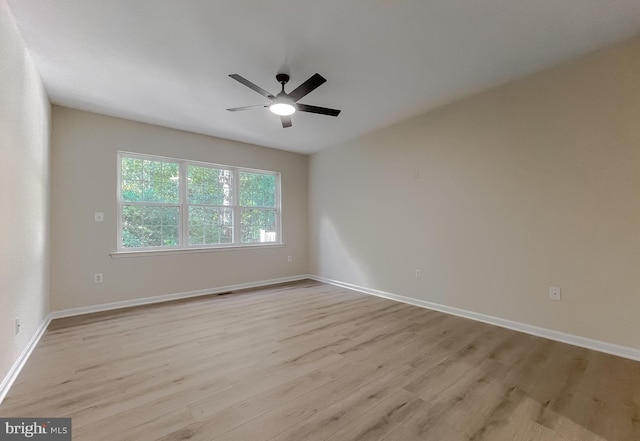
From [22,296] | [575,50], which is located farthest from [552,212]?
[22,296]

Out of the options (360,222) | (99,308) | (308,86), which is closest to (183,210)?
(99,308)

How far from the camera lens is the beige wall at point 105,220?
11.3 ft

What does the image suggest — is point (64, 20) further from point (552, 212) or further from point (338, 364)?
point (552, 212)

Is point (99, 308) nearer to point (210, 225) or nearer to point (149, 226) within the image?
point (149, 226)

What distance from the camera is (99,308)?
3.62m

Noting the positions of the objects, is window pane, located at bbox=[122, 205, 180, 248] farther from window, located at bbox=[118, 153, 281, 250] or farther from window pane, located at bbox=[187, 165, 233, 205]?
window pane, located at bbox=[187, 165, 233, 205]

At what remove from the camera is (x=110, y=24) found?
2049 millimetres

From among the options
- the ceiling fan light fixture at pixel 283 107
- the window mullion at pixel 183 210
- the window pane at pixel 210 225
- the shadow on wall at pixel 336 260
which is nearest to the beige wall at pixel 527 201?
the shadow on wall at pixel 336 260

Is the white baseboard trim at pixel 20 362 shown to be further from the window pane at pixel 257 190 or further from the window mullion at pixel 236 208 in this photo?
the window pane at pixel 257 190

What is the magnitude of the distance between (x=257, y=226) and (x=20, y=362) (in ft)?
11.2

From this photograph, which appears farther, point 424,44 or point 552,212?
point 552,212

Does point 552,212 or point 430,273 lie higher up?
point 552,212

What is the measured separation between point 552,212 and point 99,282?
5358mm

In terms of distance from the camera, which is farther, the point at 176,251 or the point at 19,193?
the point at 176,251
